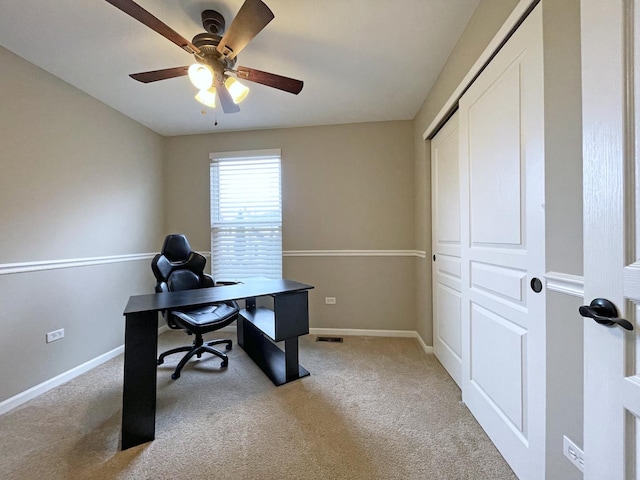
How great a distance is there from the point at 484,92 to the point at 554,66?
53cm

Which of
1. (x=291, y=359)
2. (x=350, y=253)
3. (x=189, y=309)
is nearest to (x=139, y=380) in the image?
(x=189, y=309)

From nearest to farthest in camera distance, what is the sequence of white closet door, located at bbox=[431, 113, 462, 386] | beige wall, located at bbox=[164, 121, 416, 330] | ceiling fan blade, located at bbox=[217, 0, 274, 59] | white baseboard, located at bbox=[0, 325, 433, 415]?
1. ceiling fan blade, located at bbox=[217, 0, 274, 59]
2. white baseboard, located at bbox=[0, 325, 433, 415]
3. white closet door, located at bbox=[431, 113, 462, 386]
4. beige wall, located at bbox=[164, 121, 416, 330]

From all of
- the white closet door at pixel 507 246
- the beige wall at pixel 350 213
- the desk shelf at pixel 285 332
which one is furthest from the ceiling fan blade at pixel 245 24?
the beige wall at pixel 350 213

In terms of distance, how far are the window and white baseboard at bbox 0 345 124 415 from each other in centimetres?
134

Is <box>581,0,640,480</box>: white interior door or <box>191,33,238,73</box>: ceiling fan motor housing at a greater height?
<box>191,33,238,73</box>: ceiling fan motor housing

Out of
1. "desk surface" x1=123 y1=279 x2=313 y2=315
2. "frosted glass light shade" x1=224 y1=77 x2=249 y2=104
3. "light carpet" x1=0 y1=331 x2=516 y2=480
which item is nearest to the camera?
"light carpet" x1=0 y1=331 x2=516 y2=480

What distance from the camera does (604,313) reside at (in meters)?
0.67

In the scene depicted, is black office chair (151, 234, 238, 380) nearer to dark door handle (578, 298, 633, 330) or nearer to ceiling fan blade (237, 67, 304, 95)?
ceiling fan blade (237, 67, 304, 95)

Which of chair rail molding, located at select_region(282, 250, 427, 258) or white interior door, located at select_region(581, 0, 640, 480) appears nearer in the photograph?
white interior door, located at select_region(581, 0, 640, 480)

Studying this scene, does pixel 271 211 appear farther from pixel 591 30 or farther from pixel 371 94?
pixel 591 30

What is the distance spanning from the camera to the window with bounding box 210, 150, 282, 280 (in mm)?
3330

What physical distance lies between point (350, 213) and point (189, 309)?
79.0 inches

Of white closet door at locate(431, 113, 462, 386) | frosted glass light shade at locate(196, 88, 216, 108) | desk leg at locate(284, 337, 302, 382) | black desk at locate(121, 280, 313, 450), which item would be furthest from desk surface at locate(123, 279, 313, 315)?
frosted glass light shade at locate(196, 88, 216, 108)

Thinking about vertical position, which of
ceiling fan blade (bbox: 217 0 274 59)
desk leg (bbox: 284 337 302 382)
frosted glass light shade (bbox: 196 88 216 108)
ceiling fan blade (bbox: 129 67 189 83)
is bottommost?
desk leg (bbox: 284 337 302 382)
